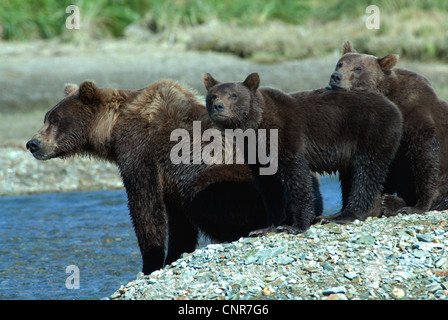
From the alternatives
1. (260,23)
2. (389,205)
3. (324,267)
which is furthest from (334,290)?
(260,23)

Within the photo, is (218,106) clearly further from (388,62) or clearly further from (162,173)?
(388,62)

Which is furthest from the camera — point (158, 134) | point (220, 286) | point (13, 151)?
point (13, 151)

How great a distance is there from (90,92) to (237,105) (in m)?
1.69

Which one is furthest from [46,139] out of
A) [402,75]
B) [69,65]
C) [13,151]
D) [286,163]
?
[69,65]

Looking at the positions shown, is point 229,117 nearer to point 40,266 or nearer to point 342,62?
point 342,62

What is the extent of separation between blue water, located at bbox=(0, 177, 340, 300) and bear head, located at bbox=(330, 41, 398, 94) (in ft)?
9.50

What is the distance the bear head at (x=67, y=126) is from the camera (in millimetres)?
7871

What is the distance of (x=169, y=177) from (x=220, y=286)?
1.79 metres

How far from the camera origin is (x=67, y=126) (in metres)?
7.89

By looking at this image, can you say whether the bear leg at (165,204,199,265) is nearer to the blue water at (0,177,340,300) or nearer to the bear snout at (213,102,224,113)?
the blue water at (0,177,340,300)

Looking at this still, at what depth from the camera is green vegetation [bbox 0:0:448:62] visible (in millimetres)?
19484

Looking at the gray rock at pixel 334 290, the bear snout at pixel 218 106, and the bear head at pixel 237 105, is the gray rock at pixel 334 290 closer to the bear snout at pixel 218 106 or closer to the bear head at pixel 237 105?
the bear head at pixel 237 105

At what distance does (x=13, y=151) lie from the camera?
1334 cm

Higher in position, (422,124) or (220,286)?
(422,124)
